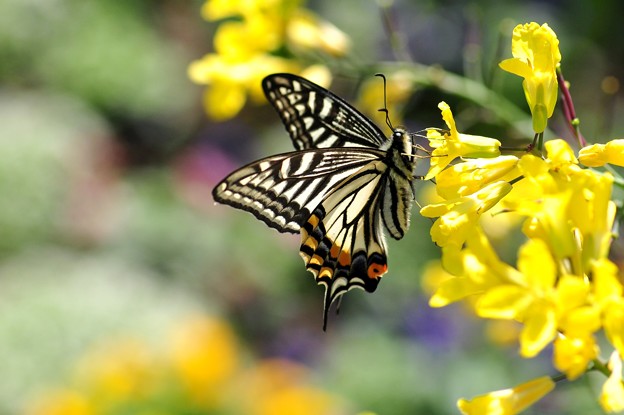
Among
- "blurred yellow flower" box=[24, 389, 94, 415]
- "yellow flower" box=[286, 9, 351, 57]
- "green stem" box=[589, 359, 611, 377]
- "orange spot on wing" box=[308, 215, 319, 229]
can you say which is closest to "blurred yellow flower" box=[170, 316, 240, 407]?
"blurred yellow flower" box=[24, 389, 94, 415]

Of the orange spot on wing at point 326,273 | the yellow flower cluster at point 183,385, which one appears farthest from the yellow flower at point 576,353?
the yellow flower cluster at point 183,385

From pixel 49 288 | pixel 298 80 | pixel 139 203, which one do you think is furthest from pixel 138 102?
pixel 298 80

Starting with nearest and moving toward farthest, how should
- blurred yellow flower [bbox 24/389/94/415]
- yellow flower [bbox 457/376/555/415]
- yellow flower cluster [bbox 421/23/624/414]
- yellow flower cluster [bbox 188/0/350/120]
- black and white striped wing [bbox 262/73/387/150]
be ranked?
yellow flower cluster [bbox 421/23/624/414] < yellow flower [bbox 457/376/555/415] < black and white striped wing [bbox 262/73/387/150] < yellow flower cluster [bbox 188/0/350/120] < blurred yellow flower [bbox 24/389/94/415]

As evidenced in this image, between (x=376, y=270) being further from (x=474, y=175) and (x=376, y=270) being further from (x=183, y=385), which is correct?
(x=183, y=385)

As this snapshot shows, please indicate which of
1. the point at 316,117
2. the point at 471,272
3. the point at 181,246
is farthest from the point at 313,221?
the point at 181,246

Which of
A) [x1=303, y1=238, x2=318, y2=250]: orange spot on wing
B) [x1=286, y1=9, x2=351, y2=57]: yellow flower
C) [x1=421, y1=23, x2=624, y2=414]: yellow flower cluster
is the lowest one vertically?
[x1=421, y1=23, x2=624, y2=414]: yellow flower cluster

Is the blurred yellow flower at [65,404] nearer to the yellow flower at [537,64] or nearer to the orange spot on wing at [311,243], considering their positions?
the orange spot on wing at [311,243]

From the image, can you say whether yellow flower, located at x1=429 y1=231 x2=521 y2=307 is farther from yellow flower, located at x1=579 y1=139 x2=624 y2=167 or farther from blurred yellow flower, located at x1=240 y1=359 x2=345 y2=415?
blurred yellow flower, located at x1=240 y1=359 x2=345 y2=415
